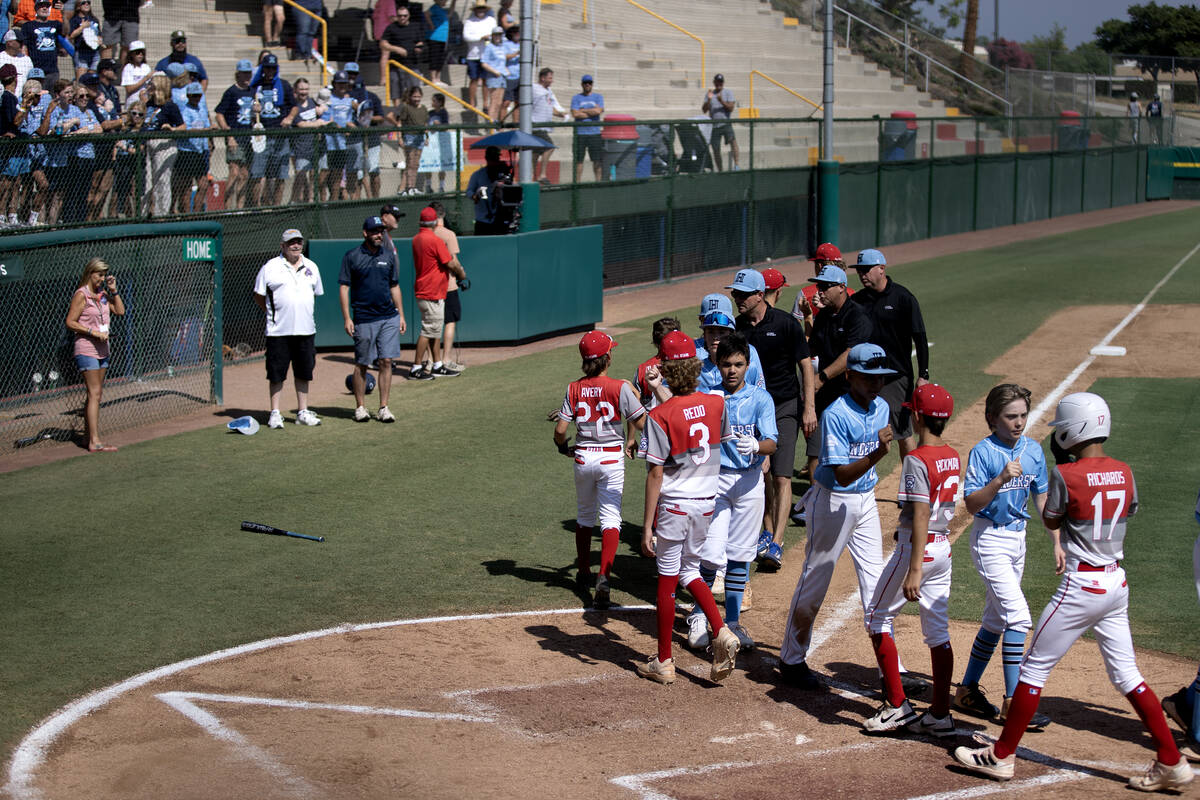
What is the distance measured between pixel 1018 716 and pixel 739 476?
236cm

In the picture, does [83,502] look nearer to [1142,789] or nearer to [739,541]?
[739,541]

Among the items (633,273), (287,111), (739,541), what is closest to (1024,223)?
(633,273)

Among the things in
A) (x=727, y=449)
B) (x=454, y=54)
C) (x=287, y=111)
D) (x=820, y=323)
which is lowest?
(x=727, y=449)

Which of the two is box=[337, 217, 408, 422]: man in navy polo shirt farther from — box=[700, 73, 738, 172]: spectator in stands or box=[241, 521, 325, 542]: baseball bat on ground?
box=[700, 73, 738, 172]: spectator in stands

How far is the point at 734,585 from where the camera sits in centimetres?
747

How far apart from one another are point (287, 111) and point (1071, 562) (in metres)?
16.2

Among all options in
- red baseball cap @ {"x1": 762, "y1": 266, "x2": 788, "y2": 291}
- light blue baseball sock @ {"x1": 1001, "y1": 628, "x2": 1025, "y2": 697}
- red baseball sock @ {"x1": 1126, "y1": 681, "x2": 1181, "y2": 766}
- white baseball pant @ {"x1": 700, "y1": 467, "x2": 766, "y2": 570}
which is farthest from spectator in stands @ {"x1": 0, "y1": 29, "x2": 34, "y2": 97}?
red baseball sock @ {"x1": 1126, "y1": 681, "x2": 1181, "y2": 766}

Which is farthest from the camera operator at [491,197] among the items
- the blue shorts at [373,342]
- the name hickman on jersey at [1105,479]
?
the name hickman on jersey at [1105,479]

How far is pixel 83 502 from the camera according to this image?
10.5 meters

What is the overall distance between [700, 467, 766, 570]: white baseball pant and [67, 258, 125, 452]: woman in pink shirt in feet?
23.7

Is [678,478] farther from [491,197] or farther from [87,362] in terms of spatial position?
[491,197]

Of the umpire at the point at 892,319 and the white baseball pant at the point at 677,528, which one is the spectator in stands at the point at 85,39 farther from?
the white baseball pant at the point at 677,528

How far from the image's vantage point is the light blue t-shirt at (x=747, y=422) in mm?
7473

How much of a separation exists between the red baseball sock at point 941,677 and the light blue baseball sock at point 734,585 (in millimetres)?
1505
